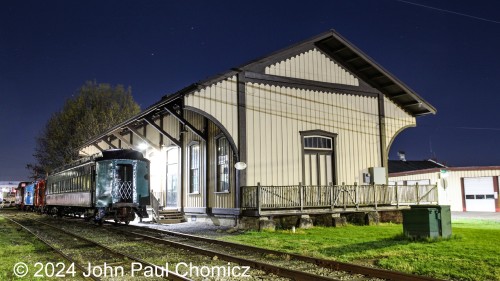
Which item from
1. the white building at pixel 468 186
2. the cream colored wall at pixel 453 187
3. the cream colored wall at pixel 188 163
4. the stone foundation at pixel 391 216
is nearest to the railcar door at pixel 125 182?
the cream colored wall at pixel 188 163

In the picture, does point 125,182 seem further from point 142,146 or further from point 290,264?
point 290,264

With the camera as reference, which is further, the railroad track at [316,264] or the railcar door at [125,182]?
the railcar door at [125,182]

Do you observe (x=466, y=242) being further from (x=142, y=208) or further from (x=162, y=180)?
(x=162, y=180)

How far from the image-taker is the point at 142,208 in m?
17.9

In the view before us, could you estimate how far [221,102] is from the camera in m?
15.1

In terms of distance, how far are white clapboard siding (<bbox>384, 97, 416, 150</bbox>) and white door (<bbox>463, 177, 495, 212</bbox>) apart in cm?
926

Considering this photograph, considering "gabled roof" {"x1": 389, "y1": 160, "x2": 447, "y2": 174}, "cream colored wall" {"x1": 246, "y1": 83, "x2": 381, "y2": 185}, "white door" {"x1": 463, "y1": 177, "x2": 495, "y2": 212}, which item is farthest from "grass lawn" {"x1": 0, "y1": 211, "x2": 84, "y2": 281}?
"gabled roof" {"x1": 389, "y1": 160, "x2": 447, "y2": 174}

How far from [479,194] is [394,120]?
417 inches

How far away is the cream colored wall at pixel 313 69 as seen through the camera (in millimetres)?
16953

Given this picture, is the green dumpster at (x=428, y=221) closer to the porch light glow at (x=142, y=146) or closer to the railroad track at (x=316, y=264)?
the railroad track at (x=316, y=264)

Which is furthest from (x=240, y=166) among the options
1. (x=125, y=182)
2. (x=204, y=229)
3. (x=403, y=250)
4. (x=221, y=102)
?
(x=403, y=250)

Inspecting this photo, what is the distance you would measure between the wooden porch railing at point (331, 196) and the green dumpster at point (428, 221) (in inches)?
179

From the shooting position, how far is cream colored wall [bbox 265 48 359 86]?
1695 cm

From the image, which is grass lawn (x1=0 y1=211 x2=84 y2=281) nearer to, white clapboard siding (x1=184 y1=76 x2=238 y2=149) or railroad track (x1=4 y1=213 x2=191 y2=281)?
railroad track (x1=4 y1=213 x2=191 y2=281)
